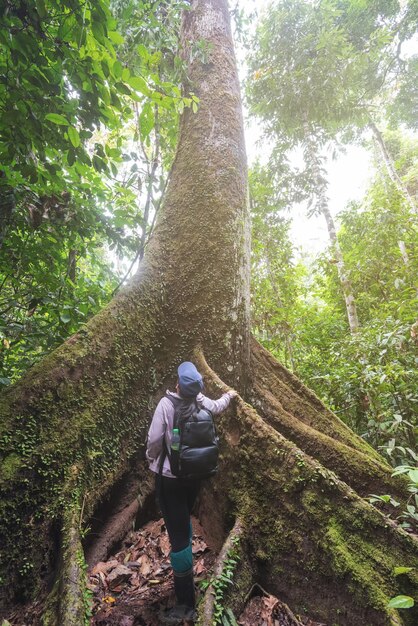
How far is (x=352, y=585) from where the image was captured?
6.40ft

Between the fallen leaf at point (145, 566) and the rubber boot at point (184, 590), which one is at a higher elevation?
the rubber boot at point (184, 590)

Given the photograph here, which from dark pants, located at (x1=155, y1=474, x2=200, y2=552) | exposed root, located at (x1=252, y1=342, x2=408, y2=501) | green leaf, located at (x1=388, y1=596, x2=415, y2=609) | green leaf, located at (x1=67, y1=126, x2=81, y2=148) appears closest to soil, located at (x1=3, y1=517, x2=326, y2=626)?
dark pants, located at (x1=155, y1=474, x2=200, y2=552)

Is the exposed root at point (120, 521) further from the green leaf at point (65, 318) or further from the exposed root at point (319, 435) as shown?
the green leaf at point (65, 318)

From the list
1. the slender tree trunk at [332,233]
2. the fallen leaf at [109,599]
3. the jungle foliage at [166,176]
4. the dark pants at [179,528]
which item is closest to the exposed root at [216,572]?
the dark pants at [179,528]

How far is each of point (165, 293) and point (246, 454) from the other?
5.42 feet

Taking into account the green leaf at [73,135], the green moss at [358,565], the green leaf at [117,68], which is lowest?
the green moss at [358,565]

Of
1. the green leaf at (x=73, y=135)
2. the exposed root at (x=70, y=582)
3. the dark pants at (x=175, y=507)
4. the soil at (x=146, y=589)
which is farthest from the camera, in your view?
the dark pants at (x=175, y=507)

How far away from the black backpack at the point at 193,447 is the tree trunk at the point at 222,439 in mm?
347

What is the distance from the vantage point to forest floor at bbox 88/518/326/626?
214 cm

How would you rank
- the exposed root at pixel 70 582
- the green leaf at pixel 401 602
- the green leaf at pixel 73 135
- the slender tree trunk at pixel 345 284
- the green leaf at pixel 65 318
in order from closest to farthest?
1. the green leaf at pixel 401 602
2. the exposed root at pixel 70 582
3. the green leaf at pixel 73 135
4. the green leaf at pixel 65 318
5. the slender tree trunk at pixel 345 284

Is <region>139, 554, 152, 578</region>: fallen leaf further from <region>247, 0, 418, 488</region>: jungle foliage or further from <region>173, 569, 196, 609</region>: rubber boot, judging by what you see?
<region>247, 0, 418, 488</region>: jungle foliage

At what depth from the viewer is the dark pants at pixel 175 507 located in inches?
95.7

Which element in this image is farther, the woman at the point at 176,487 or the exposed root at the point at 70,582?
the woman at the point at 176,487

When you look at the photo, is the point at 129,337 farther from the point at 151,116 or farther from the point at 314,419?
the point at 314,419
